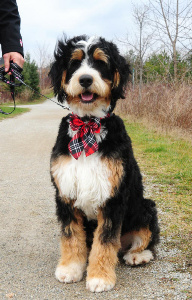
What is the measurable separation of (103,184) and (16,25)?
1.81 metres

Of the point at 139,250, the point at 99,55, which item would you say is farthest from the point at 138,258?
the point at 99,55

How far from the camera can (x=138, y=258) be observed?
299 centimetres

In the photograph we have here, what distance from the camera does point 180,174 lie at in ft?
19.1

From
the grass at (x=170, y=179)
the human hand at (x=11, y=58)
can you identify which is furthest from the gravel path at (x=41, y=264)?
the human hand at (x=11, y=58)

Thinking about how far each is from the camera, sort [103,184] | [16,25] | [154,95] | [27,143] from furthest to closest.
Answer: [154,95] < [27,143] < [16,25] < [103,184]

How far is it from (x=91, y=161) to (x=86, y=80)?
2.12 feet

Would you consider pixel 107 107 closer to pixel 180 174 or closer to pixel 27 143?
pixel 180 174

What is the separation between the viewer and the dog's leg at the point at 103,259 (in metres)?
2.66

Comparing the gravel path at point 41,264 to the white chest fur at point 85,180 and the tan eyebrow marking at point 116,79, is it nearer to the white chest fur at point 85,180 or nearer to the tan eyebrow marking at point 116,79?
→ the white chest fur at point 85,180

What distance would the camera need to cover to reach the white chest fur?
2.63 metres

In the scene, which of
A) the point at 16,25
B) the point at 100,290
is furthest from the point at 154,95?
the point at 100,290

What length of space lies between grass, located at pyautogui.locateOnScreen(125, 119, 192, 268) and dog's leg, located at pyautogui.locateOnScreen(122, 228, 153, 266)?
40 cm

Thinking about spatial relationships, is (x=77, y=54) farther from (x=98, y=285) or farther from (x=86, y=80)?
(x=98, y=285)

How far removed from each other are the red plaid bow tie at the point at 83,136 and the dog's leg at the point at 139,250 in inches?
38.1
